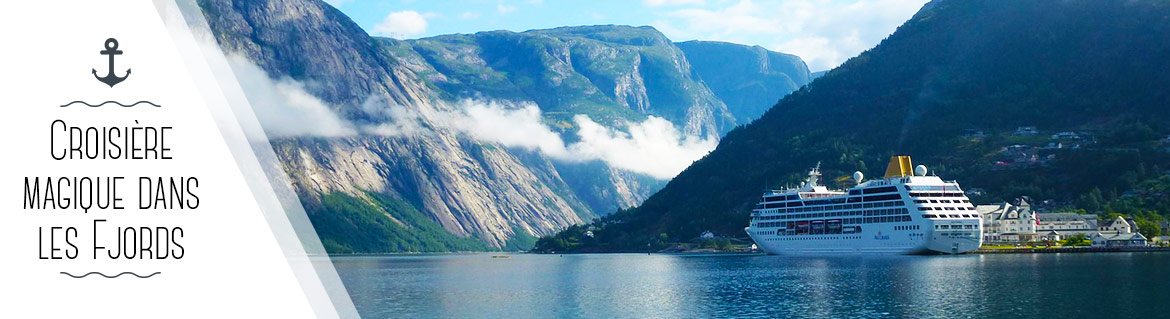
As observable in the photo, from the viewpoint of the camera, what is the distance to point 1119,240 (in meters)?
152

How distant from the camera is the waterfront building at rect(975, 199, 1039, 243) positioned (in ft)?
534

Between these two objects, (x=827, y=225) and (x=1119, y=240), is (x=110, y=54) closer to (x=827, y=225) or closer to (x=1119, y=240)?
(x=827, y=225)

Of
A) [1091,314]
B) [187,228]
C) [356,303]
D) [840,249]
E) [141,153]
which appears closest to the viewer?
[141,153]

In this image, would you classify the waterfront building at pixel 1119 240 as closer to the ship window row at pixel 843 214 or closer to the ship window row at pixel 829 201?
the ship window row at pixel 843 214

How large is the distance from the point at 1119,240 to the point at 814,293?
90.8 meters

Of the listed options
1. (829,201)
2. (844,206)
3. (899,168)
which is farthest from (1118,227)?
(829,201)

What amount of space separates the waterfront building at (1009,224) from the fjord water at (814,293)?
46583mm

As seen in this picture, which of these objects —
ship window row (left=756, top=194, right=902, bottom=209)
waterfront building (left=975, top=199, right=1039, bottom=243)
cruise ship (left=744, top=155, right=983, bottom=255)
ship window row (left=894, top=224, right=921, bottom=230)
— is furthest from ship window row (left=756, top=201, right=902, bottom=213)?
waterfront building (left=975, top=199, right=1039, bottom=243)

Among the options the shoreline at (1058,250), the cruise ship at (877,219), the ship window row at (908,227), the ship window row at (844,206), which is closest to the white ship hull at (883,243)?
the cruise ship at (877,219)

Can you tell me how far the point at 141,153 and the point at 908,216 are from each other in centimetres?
13415

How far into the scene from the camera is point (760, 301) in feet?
247

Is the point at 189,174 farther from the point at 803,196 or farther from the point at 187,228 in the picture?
the point at 803,196

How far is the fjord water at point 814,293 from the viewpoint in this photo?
6506 centimetres

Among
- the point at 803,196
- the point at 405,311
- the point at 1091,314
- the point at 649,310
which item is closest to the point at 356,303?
the point at 405,311
